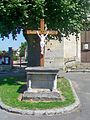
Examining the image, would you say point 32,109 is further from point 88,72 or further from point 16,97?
point 88,72

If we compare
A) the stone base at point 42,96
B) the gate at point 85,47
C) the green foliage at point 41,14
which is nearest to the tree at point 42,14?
the green foliage at point 41,14

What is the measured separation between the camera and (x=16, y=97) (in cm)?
1282

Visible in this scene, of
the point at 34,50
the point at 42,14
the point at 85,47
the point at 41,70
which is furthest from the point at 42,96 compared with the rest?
the point at 85,47

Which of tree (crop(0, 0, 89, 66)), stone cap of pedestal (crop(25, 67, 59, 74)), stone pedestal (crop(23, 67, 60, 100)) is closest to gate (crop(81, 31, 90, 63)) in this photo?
tree (crop(0, 0, 89, 66))

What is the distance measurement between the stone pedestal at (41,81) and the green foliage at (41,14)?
130 inches

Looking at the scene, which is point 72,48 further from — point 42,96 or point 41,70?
point 42,96

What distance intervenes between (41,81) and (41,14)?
3613mm

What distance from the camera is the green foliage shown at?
1489 centimetres

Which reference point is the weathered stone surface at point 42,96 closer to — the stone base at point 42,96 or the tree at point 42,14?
the stone base at point 42,96

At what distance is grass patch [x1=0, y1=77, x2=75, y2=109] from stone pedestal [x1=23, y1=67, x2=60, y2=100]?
0.62 metres

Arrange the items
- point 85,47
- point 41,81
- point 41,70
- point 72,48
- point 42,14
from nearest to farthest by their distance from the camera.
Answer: point 41,70
point 41,81
point 42,14
point 72,48
point 85,47

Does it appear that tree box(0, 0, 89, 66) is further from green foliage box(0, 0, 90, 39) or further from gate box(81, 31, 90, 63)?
gate box(81, 31, 90, 63)

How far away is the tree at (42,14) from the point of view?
1489 cm

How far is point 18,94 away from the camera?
1335 centimetres
